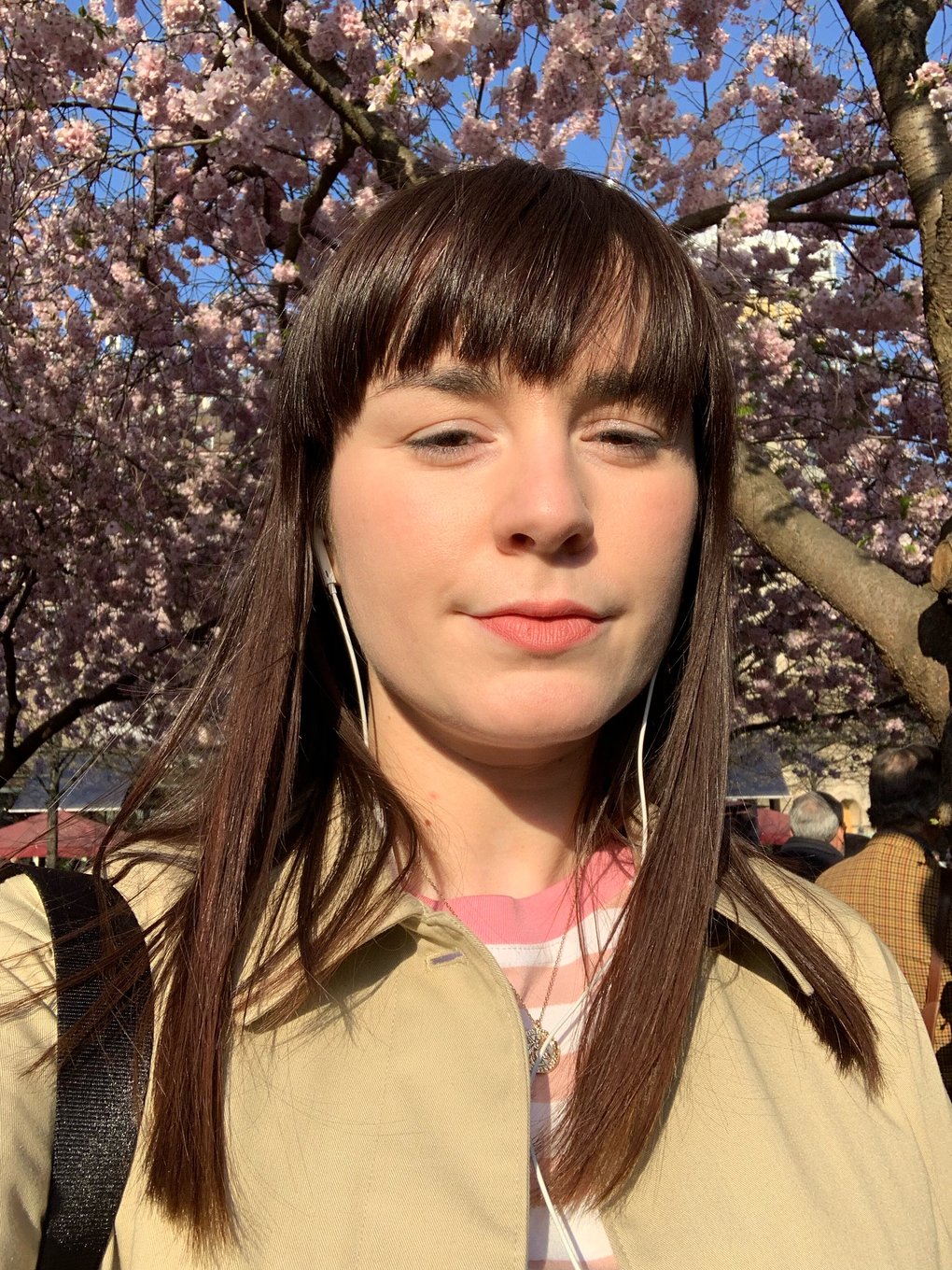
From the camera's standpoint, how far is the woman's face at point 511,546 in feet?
3.73

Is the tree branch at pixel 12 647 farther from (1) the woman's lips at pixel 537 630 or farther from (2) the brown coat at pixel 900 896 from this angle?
(1) the woman's lips at pixel 537 630

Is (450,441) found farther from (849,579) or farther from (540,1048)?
(849,579)

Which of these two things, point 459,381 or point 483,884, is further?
point 483,884

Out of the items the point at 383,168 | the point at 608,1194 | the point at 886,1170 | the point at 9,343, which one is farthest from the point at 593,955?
the point at 9,343

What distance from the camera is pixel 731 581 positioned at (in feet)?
4.91

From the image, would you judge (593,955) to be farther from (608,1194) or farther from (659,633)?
(659,633)

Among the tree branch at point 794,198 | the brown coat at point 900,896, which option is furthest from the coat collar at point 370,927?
the tree branch at point 794,198

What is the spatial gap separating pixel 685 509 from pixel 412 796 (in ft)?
1.53

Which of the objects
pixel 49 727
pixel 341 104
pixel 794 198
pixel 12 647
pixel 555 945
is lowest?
pixel 555 945

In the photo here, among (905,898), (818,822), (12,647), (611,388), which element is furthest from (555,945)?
(12,647)

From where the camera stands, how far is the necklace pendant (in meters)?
1.18

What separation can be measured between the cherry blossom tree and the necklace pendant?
52.3 inches

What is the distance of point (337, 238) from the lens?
7.01 feet

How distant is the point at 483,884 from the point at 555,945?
0.11m
